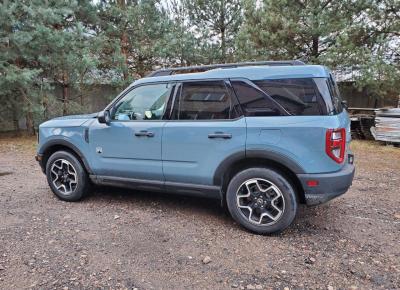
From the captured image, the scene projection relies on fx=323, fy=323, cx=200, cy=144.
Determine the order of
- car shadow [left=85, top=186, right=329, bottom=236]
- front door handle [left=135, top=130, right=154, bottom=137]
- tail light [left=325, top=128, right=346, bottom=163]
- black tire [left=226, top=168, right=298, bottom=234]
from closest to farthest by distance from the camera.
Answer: tail light [left=325, top=128, right=346, bottom=163] → black tire [left=226, top=168, right=298, bottom=234] → car shadow [left=85, top=186, right=329, bottom=236] → front door handle [left=135, top=130, right=154, bottom=137]

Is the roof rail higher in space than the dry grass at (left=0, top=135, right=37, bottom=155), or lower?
higher

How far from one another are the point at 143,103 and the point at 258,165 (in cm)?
166

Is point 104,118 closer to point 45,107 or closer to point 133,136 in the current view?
point 133,136

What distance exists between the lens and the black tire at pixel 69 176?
444 centimetres

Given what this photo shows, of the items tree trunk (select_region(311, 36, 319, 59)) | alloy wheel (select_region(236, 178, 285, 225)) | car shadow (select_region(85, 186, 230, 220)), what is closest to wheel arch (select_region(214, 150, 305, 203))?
alloy wheel (select_region(236, 178, 285, 225))

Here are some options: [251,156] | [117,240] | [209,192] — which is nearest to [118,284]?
[117,240]

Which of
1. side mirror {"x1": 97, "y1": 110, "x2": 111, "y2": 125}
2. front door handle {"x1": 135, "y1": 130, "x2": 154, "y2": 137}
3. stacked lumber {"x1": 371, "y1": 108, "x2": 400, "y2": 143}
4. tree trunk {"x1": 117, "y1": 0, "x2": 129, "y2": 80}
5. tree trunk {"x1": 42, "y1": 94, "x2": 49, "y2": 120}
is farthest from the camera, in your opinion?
tree trunk {"x1": 117, "y1": 0, "x2": 129, "y2": 80}

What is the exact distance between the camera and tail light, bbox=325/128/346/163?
10.1ft

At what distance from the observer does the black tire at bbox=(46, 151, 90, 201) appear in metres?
4.44

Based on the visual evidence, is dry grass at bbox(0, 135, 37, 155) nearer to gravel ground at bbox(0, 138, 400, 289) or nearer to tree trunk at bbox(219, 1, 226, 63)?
gravel ground at bbox(0, 138, 400, 289)

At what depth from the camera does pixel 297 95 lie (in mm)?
3246

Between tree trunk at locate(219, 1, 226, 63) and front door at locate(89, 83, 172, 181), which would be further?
tree trunk at locate(219, 1, 226, 63)

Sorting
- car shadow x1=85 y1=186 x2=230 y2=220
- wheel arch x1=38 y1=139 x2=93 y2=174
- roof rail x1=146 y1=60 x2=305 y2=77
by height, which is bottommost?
car shadow x1=85 y1=186 x2=230 y2=220

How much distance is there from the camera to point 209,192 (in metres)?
3.68
